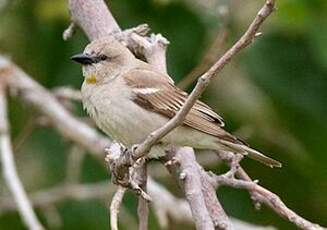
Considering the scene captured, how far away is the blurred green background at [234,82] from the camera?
5.18 m

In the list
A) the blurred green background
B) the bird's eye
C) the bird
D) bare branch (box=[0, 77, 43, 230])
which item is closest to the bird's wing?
the bird

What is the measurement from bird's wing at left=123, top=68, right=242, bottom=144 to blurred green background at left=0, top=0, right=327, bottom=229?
0.84m

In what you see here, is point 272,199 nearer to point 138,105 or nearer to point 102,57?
point 138,105

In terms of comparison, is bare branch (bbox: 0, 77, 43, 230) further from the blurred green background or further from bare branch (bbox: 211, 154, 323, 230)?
bare branch (bbox: 211, 154, 323, 230)

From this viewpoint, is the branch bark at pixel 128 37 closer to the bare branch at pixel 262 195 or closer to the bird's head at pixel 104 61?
the bird's head at pixel 104 61

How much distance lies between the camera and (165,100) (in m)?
4.07

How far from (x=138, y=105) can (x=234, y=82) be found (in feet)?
5.39

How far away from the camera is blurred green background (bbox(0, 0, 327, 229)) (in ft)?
17.0

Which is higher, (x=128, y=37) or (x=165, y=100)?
(x=128, y=37)


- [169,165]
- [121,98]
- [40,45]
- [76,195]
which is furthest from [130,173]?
[40,45]

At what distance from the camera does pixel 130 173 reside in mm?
A: 3438

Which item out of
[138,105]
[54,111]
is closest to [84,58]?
[138,105]

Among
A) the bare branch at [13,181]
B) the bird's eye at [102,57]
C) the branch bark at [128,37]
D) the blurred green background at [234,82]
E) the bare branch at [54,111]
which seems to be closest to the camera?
the branch bark at [128,37]

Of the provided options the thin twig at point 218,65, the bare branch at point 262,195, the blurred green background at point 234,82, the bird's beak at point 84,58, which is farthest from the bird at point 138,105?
the blurred green background at point 234,82
